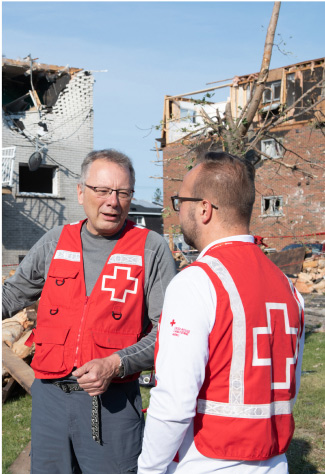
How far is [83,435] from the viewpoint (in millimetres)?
2613

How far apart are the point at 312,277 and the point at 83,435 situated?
1366 centimetres

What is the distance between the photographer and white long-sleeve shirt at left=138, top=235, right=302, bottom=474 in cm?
179

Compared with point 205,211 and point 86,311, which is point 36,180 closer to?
point 86,311

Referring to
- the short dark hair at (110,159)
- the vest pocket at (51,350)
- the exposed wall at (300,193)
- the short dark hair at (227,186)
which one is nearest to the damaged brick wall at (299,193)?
the exposed wall at (300,193)

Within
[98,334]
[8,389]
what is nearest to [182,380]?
[98,334]

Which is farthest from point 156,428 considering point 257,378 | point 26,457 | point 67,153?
point 67,153

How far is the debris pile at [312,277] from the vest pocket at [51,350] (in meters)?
11.7

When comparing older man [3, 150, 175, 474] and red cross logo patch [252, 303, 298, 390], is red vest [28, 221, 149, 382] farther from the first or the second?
→ red cross logo patch [252, 303, 298, 390]

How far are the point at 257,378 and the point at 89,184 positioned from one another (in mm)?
1505

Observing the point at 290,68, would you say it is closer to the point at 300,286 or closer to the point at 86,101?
the point at 86,101

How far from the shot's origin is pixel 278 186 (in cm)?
2700

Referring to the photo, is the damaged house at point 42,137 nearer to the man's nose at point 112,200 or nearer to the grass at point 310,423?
the grass at point 310,423

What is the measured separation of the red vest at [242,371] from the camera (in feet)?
5.98

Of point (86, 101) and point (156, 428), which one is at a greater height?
point (86, 101)
